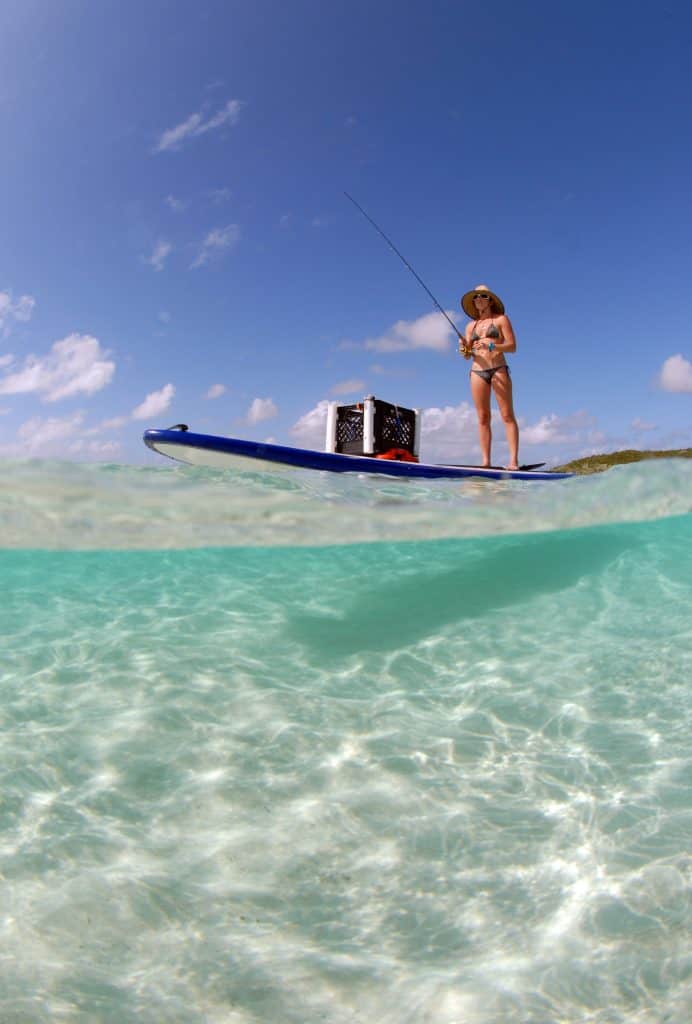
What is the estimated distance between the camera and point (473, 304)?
31.7 feet

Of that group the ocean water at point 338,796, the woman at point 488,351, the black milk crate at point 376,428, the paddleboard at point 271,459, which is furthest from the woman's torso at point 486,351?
the ocean water at point 338,796

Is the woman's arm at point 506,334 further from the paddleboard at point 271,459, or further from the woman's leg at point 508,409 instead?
the paddleboard at point 271,459

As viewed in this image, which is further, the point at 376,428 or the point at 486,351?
the point at 376,428

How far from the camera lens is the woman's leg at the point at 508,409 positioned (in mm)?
9352

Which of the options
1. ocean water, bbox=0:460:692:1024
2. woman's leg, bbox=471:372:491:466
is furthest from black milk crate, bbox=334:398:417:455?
ocean water, bbox=0:460:692:1024

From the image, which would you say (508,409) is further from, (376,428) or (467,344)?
(376,428)

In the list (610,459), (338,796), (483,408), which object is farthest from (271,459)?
(610,459)

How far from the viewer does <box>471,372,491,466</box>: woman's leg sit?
9.48 meters

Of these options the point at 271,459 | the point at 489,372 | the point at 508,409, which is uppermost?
the point at 489,372

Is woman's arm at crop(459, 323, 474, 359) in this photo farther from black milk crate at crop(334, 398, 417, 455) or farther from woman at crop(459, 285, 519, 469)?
black milk crate at crop(334, 398, 417, 455)

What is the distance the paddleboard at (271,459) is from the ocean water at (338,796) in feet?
2.17

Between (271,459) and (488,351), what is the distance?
4099 millimetres

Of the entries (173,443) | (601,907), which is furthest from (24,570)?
(601,907)

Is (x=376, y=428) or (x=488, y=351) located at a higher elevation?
(x=488, y=351)
